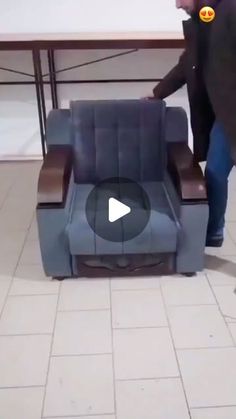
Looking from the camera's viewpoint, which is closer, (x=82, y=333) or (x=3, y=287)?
(x=82, y=333)

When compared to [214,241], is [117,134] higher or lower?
higher

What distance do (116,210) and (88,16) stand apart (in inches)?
87.4

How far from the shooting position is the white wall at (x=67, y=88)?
12.0 ft

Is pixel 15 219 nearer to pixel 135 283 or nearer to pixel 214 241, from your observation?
pixel 135 283

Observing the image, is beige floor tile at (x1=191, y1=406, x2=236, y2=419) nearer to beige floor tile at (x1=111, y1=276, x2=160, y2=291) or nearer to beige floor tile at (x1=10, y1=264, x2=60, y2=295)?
beige floor tile at (x1=111, y1=276, x2=160, y2=291)

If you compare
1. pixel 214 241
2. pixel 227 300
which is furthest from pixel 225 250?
pixel 227 300

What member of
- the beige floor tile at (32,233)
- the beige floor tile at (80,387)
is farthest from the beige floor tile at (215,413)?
the beige floor tile at (32,233)

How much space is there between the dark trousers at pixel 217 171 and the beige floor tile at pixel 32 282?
934 mm

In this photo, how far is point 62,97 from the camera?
3.78m

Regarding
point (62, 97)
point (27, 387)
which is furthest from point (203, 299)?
point (62, 97)

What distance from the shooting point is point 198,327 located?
175 cm

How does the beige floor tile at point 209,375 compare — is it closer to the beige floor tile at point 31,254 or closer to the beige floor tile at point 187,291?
the beige floor tile at point 187,291

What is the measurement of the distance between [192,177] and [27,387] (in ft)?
3.81

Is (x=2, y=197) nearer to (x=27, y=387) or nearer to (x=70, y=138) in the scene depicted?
(x=70, y=138)
